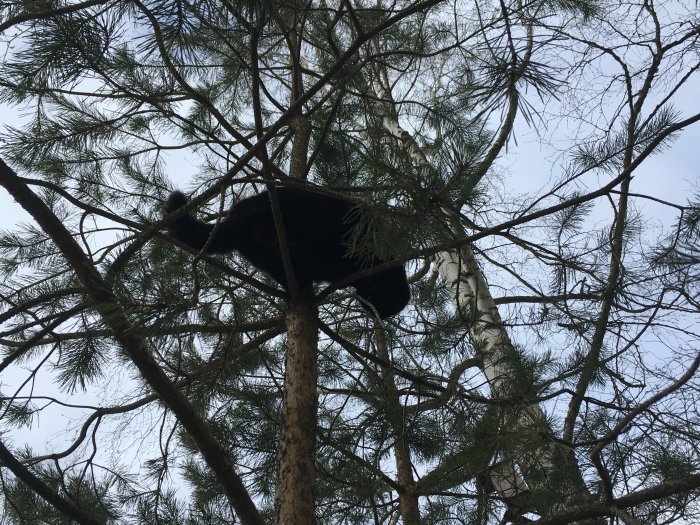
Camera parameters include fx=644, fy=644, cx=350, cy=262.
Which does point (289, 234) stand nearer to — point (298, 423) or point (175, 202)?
point (175, 202)

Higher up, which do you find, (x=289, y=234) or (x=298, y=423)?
(x=289, y=234)

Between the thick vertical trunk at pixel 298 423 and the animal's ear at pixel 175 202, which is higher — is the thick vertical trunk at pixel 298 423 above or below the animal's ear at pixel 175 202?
below

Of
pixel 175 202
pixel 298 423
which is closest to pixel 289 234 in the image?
pixel 175 202

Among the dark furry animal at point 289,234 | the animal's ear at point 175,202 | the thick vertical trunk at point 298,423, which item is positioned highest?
the animal's ear at point 175,202

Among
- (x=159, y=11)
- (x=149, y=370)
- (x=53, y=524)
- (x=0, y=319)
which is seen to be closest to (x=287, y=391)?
(x=149, y=370)

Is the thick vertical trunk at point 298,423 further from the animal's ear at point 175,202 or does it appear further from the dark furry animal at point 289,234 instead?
the animal's ear at point 175,202

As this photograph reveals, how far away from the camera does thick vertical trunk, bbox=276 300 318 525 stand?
5.44ft

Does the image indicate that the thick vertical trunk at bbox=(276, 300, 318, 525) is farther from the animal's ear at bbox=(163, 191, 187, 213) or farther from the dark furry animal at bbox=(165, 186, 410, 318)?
the animal's ear at bbox=(163, 191, 187, 213)

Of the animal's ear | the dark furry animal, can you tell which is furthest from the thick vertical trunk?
the animal's ear

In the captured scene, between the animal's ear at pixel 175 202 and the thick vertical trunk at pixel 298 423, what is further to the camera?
the animal's ear at pixel 175 202

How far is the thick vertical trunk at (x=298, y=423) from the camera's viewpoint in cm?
166

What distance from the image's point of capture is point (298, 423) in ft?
5.87

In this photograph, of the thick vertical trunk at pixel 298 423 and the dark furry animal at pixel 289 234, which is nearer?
the thick vertical trunk at pixel 298 423

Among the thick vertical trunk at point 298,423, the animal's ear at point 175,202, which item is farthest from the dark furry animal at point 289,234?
the thick vertical trunk at point 298,423
